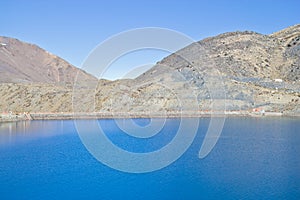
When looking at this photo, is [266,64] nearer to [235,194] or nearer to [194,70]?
[194,70]

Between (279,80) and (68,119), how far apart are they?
74503mm

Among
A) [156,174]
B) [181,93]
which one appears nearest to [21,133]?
[156,174]

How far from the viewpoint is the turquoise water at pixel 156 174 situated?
29.7m

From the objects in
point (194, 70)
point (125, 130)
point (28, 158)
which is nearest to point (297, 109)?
point (194, 70)

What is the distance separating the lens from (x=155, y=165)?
1527 inches

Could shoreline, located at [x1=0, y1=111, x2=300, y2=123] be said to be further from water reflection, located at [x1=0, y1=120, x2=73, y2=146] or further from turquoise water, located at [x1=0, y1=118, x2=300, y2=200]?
turquoise water, located at [x1=0, y1=118, x2=300, y2=200]

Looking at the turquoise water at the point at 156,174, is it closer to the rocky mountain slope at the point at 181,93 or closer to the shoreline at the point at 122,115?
the shoreline at the point at 122,115

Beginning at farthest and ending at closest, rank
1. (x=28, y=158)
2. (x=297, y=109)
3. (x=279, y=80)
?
(x=279, y=80) → (x=297, y=109) → (x=28, y=158)

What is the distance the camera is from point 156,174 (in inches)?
1406

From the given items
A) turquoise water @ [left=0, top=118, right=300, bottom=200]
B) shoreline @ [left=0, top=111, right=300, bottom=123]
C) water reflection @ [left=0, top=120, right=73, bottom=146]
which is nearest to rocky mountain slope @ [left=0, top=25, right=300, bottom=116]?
shoreline @ [left=0, top=111, right=300, bottom=123]

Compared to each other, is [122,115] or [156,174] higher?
[122,115]

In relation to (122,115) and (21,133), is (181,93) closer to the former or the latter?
(122,115)

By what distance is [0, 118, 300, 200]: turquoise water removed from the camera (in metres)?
29.7

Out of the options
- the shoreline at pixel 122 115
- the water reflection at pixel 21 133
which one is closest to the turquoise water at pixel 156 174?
the water reflection at pixel 21 133
